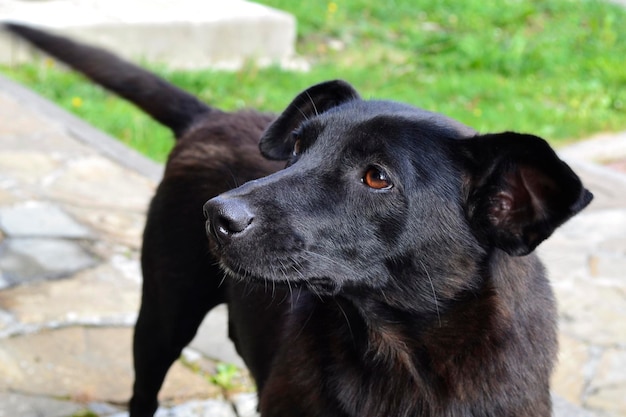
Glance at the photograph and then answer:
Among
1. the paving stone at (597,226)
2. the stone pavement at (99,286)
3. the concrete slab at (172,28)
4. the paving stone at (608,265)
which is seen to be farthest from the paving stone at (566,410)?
the concrete slab at (172,28)

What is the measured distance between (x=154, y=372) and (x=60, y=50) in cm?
129

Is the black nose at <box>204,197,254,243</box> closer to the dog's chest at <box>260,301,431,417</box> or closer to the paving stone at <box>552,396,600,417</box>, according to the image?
the dog's chest at <box>260,301,431,417</box>

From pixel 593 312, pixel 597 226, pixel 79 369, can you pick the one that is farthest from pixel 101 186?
pixel 597 226

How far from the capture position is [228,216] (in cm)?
212

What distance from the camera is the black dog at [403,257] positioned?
221cm

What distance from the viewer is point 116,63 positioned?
349 cm

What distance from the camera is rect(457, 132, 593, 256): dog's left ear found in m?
2.15

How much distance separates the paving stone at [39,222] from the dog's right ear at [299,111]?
2330 millimetres

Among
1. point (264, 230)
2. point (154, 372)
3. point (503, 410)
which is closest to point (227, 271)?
point (264, 230)

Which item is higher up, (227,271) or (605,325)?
(227,271)

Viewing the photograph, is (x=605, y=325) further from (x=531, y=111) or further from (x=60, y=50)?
(x=531, y=111)

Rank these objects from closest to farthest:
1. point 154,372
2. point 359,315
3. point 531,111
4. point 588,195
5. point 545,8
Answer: point 588,195
point 359,315
point 154,372
point 531,111
point 545,8

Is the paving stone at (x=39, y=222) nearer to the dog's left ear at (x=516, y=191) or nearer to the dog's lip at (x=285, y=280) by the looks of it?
the dog's lip at (x=285, y=280)

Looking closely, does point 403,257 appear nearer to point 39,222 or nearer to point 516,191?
point 516,191
